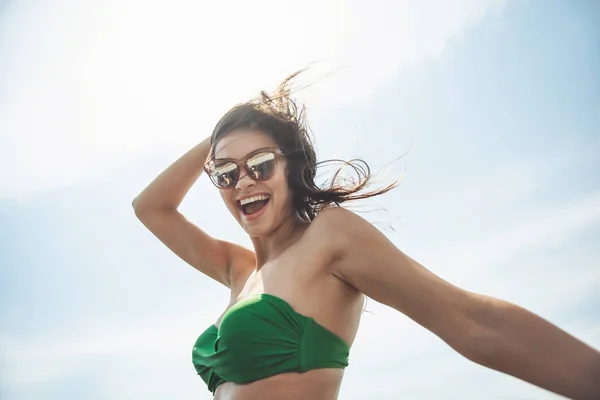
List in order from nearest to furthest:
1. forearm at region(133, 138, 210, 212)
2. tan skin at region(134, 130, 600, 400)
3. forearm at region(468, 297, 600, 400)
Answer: forearm at region(468, 297, 600, 400), tan skin at region(134, 130, 600, 400), forearm at region(133, 138, 210, 212)

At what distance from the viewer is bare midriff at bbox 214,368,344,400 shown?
9.68 ft

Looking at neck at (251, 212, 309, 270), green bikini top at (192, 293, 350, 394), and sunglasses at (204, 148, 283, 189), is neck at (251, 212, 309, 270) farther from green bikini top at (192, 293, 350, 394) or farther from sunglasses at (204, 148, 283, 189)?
green bikini top at (192, 293, 350, 394)

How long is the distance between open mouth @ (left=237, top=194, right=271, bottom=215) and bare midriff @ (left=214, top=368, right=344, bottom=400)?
3.41ft

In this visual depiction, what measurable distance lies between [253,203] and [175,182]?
1.31 m

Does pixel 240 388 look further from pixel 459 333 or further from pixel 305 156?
pixel 305 156

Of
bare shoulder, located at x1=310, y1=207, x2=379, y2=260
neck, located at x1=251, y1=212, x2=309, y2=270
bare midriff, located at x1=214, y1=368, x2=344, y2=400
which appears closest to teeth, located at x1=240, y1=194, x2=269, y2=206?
neck, located at x1=251, y1=212, x2=309, y2=270

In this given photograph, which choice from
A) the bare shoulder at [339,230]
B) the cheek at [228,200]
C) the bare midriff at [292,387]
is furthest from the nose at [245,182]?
the bare midriff at [292,387]

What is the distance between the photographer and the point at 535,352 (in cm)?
218

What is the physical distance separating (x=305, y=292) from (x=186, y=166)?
80.6 inches

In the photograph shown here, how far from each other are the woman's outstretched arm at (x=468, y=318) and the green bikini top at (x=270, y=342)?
12.6 inches

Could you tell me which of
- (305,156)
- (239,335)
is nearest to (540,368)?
(239,335)

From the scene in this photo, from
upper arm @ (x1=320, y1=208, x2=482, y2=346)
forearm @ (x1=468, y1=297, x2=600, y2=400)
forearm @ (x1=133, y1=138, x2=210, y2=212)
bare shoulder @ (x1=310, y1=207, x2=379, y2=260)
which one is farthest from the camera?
forearm @ (x1=133, y1=138, x2=210, y2=212)

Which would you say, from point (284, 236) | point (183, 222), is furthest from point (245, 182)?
point (183, 222)

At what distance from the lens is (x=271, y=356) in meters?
2.95
